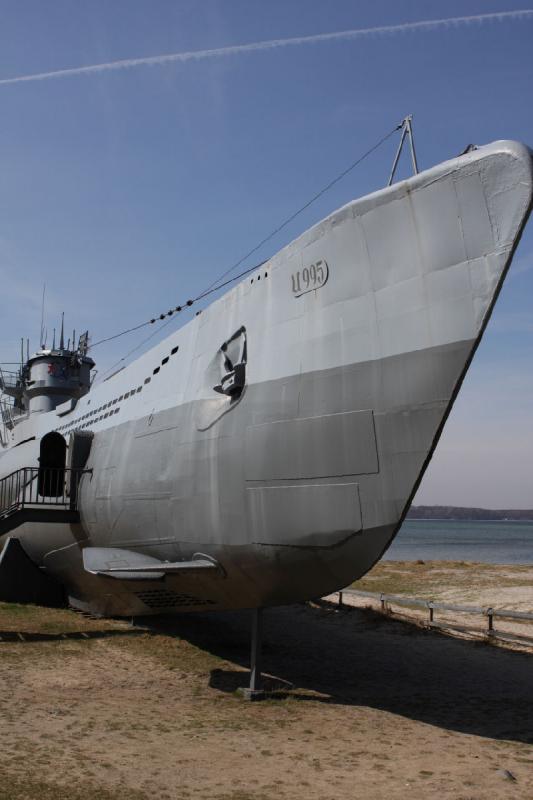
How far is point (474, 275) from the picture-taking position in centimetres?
691

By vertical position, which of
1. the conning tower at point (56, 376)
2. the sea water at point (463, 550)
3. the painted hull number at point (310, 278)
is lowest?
the sea water at point (463, 550)

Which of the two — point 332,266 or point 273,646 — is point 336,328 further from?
point 273,646

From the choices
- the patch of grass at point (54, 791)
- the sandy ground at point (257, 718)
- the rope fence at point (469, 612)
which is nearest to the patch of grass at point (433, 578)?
the rope fence at point (469, 612)

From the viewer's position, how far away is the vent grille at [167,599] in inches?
410

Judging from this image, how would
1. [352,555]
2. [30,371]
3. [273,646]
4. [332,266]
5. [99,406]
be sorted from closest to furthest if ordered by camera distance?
[352,555] < [332,266] < [273,646] < [99,406] < [30,371]

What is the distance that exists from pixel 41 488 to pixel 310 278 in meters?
10.3

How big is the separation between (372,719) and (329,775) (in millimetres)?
1984

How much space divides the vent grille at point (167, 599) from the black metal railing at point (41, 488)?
3.49 m

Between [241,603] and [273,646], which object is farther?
[273,646]

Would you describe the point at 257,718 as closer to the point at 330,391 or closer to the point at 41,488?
the point at 330,391

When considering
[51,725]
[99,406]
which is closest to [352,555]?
[51,725]

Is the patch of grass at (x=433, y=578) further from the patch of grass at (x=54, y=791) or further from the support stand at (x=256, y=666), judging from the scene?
the patch of grass at (x=54, y=791)

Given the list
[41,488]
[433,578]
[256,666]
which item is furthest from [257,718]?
Answer: [433,578]

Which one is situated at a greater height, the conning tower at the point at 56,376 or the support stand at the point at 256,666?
the conning tower at the point at 56,376
